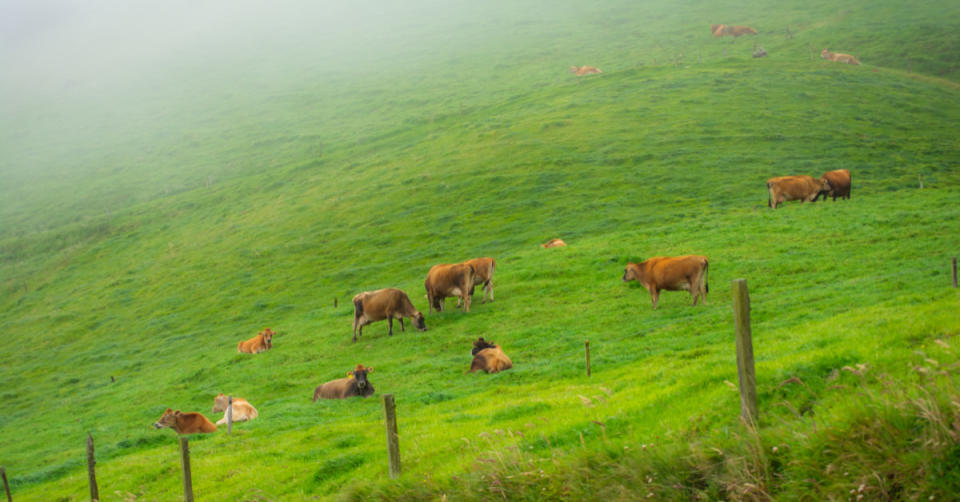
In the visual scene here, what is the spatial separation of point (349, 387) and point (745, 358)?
45.2 ft

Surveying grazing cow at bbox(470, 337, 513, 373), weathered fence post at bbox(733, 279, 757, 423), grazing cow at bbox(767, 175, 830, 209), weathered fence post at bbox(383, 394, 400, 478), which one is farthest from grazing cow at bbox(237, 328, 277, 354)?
grazing cow at bbox(767, 175, 830, 209)

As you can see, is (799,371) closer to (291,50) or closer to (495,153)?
(495,153)

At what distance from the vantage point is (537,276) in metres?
28.3

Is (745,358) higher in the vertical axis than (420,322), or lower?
higher

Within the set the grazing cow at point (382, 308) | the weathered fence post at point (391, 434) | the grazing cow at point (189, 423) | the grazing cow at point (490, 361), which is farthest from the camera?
the grazing cow at point (382, 308)

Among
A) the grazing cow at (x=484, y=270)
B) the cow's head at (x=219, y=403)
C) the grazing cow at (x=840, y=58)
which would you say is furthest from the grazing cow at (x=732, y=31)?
the cow's head at (x=219, y=403)

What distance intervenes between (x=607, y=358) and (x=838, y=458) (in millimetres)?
10679

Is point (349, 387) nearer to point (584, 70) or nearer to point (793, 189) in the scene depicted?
point (793, 189)

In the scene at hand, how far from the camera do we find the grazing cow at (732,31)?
8862 centimetres

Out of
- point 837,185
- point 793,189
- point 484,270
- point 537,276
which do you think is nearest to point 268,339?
point 484,270

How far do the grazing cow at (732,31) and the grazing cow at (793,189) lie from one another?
60365 mm

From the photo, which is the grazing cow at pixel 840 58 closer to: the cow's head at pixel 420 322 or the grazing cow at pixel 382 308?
the grazing cow at pixel 382 308

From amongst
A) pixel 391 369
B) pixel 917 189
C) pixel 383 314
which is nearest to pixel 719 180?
pixel 917 189

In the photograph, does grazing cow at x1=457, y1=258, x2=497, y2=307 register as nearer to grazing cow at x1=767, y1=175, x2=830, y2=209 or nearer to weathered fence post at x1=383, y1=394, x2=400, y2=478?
grazing cow at x1=767, y1=175, x2=830, y2=209
